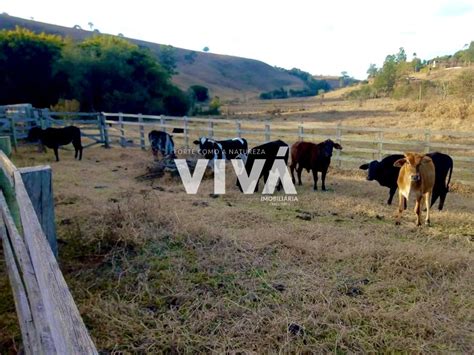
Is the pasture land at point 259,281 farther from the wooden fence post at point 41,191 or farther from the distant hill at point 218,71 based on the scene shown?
the distant hill at point 218,71

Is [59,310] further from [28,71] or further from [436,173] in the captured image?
[28,71]

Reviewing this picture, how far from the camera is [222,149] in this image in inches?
402

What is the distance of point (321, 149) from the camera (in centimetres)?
904

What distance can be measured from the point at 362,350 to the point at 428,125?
726 inches

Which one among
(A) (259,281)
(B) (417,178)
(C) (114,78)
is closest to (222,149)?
(B) (417,178)

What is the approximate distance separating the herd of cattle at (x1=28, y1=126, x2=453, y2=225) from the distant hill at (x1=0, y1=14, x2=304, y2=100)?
59.7m

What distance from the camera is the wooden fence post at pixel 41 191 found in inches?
118

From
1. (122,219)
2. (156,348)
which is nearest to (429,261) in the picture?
(156,348)

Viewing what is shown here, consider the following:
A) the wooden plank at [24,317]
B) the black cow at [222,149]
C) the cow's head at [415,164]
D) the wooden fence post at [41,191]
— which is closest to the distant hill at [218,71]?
the black cow at [222,149]

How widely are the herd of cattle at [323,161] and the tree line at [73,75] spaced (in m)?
12.6

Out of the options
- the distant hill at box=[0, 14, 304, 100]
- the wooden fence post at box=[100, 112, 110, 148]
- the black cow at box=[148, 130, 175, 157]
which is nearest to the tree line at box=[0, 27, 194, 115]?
the wooden fence post at box=[100, 112, 110, 148]

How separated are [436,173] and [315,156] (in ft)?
8.89
